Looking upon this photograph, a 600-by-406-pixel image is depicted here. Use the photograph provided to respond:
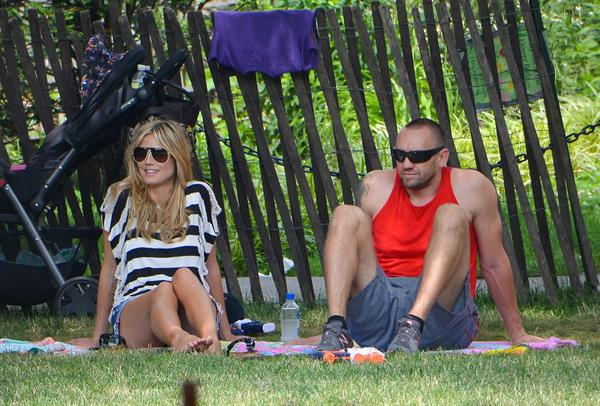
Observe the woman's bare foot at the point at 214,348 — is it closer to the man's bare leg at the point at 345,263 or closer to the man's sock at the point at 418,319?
the man's bare leg at the point at 345,263

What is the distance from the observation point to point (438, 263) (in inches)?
211

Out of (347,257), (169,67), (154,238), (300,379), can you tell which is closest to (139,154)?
(154,238)

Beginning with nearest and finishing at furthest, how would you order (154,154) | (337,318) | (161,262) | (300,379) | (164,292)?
(300,379) → (337,318) → (164,292) → (161,262) → (154,154)

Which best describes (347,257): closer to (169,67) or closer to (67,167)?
(169,67)

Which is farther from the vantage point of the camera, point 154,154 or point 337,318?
point 154,154

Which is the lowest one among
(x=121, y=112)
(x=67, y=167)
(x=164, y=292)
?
(x=164, y=292)

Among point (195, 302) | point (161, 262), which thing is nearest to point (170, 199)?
point (161, 262)

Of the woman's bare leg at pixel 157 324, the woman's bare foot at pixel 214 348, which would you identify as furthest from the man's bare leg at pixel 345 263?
the woman's bare leg at pixel 157 324

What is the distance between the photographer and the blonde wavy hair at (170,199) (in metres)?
6.03

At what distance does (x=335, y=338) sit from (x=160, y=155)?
1.39 m

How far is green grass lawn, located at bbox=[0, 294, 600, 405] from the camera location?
13.7ft

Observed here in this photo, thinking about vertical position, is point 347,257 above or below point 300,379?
above

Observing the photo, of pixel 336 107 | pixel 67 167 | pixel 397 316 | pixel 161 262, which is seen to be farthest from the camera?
pixel 336 107

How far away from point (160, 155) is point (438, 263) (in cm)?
156
